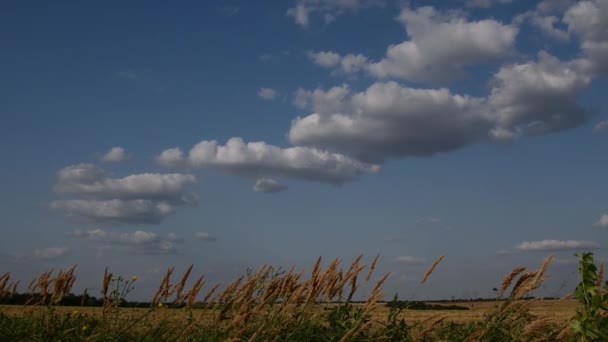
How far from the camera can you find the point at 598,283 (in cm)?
605

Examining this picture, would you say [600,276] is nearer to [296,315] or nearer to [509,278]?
[509,278]

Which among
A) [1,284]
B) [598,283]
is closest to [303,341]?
[598,283]

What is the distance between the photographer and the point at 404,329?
6746 mm

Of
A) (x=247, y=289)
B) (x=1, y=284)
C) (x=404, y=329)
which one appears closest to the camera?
(x=247, y=289)

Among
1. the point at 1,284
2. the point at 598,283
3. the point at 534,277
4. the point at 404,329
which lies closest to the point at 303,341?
the point at 404,329

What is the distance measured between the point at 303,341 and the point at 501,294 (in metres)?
2.26

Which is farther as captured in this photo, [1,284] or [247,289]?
[1,284]

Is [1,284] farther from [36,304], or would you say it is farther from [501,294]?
[501,294]

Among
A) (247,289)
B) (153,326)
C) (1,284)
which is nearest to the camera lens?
(247,289)

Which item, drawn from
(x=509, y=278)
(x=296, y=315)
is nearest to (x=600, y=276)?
(x=509, y=278)

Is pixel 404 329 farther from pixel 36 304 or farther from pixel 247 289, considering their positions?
pixel 36 304

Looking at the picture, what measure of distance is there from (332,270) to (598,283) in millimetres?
2758

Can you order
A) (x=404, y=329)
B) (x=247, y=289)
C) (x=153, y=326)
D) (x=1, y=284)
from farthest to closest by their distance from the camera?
(x=1, y=284)
(x=404, y=329)
(x=153, y=326)
(x=247, y=289)

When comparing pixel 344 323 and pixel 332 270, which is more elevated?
pixel 332 270
